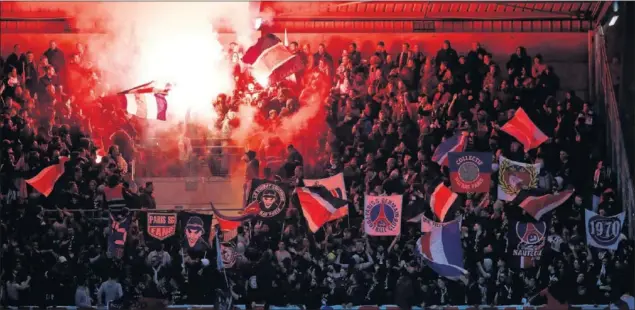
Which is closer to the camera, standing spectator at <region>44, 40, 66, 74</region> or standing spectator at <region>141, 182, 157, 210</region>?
standing spectator at <region>141, 182, 157, 210</region>

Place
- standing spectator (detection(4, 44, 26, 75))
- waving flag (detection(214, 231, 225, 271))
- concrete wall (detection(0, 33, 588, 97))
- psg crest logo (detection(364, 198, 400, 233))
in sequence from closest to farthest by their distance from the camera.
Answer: waving flag (detection(214, 231, 225, 271)) < psg crest logo (detection(364, 198, 400, 233)) < standing spectator (detection(4, 44, 26, 75)) < concrete wall (detection(0, 33, 588, 97))

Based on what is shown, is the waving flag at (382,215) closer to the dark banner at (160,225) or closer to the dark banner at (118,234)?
the dark banner at (160,225)

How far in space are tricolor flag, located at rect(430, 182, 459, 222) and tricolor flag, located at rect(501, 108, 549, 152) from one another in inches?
55.9

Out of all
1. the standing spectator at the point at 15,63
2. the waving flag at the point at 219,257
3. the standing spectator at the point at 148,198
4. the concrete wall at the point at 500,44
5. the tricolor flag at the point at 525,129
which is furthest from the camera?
the concrete wall at the point at 500,44

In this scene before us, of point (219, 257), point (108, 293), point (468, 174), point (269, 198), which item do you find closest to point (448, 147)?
point (468, 174)

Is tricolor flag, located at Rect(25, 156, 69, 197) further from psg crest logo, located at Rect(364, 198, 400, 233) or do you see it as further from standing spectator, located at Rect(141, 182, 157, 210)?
psg crest logo, located at Rect(364, 198, 400, 233)

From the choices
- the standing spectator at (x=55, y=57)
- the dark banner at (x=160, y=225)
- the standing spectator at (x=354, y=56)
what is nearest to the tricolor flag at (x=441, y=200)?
the standing spectator at (x=354, y=56)

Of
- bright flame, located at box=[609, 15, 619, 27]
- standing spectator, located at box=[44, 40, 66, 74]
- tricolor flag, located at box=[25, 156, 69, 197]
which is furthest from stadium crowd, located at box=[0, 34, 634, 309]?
bright flame, located at box=[609, 15, 619, 27]

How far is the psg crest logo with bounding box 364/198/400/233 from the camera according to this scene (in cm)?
1686

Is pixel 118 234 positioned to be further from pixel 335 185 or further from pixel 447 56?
pixel 447 56

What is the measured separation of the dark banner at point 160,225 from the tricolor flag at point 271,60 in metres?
2.81

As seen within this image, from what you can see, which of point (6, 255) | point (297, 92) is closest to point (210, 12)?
point (297, 92)

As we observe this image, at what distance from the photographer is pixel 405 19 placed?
18234 millimetres

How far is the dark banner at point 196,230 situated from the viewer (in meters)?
16.8
